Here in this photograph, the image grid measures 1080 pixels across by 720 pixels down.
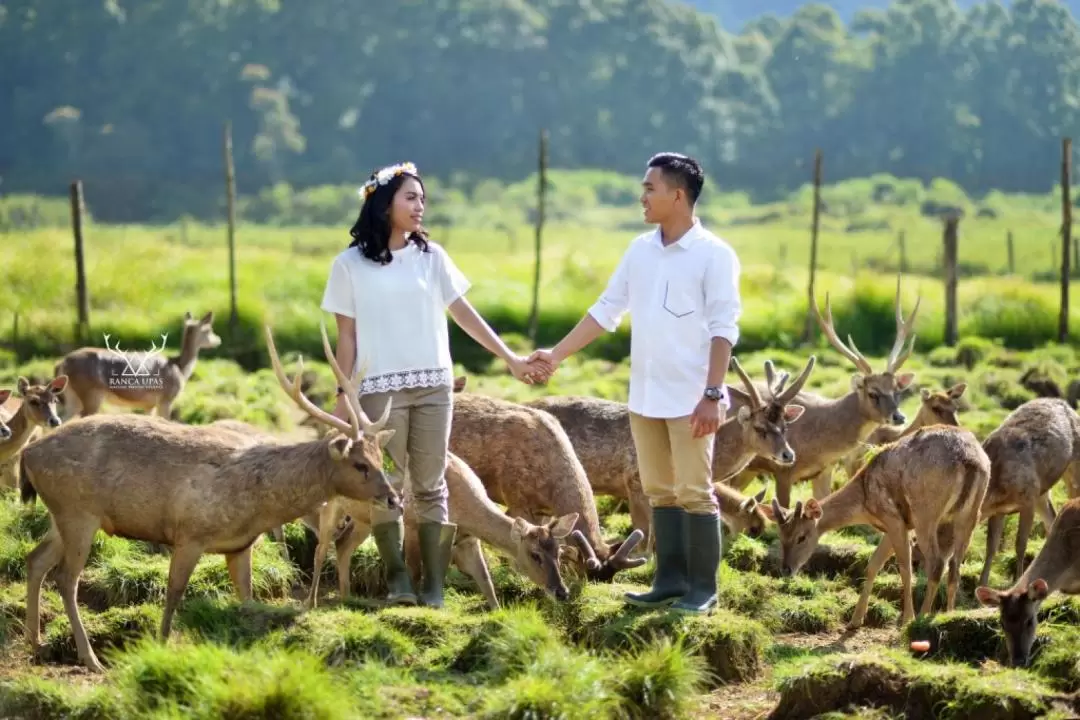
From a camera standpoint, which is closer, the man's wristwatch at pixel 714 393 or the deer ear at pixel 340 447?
the man's wristwatch at pixel 714 393

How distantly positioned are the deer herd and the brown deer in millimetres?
13

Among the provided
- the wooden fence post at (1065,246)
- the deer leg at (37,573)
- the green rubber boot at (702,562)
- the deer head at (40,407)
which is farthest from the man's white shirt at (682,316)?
the wooden fence post at (1065,246)

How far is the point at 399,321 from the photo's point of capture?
866cm

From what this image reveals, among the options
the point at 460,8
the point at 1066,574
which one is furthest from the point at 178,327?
the point at 460,8

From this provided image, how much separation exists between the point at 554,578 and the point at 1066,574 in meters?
3.12

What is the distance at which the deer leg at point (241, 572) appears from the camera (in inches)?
373

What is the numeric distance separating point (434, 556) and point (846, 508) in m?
3.29

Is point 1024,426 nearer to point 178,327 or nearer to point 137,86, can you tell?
point 178,327

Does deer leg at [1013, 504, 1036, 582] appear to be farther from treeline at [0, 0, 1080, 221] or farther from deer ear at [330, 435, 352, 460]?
treeline at [0, 0, 1080, 221]

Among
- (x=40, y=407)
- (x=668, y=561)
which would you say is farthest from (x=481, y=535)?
(x=40, y=407)

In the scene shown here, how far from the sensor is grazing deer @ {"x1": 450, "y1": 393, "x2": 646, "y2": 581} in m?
10.6

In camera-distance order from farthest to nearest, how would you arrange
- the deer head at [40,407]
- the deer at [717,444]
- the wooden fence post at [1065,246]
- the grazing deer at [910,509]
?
1. the wooden fence post at [1065,246]
2. the deer head at [40,407]
3. the deer at [717,444]
4. the grazing deer at [910,509]

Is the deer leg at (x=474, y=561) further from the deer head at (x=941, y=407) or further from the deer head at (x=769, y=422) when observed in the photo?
the deer head at (x=941, y=407)

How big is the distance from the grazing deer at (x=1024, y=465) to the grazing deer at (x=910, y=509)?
0.93 m
